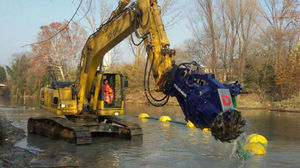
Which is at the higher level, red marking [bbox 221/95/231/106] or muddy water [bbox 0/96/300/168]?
red marking [bbox 221/95/231/106]

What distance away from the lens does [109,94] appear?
12.3 meters

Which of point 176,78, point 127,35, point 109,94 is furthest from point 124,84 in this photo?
point 176,78

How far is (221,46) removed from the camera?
35.7 m

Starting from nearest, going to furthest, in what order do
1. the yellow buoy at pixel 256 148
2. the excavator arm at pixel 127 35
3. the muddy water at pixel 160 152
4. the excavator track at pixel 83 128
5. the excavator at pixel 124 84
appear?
1. the excavator at pixel 124 84
2. the excavator arm at pixel 127 35
3. the muddy water at pixel 160 152
4. the yellow buoy at pixel 256 148
5. the excavator track at pixel 83 128

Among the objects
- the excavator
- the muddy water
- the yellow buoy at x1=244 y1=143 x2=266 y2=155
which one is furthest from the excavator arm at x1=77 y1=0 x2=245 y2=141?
the yellow buoy at x1=244 y1=143 x2=266 y2=155

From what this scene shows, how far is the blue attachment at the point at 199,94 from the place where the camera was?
6.27 metres

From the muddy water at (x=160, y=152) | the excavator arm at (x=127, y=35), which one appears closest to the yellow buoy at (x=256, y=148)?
the muddy water at (x=160, y=152)

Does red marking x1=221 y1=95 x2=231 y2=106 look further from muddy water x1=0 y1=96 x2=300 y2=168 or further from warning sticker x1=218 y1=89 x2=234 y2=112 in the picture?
muddy water x1=0 y1=96 x2=300 y2=168

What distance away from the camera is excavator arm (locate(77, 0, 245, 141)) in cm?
596

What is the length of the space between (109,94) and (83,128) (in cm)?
175

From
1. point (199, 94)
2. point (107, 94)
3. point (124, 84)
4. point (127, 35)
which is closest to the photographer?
point (199, 94)

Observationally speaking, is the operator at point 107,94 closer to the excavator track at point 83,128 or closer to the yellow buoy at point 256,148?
the excavator track at point 83,128

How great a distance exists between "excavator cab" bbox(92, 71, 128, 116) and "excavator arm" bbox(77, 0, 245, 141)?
178 cm

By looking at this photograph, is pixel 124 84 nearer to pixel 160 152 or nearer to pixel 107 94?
pixel 107 94
